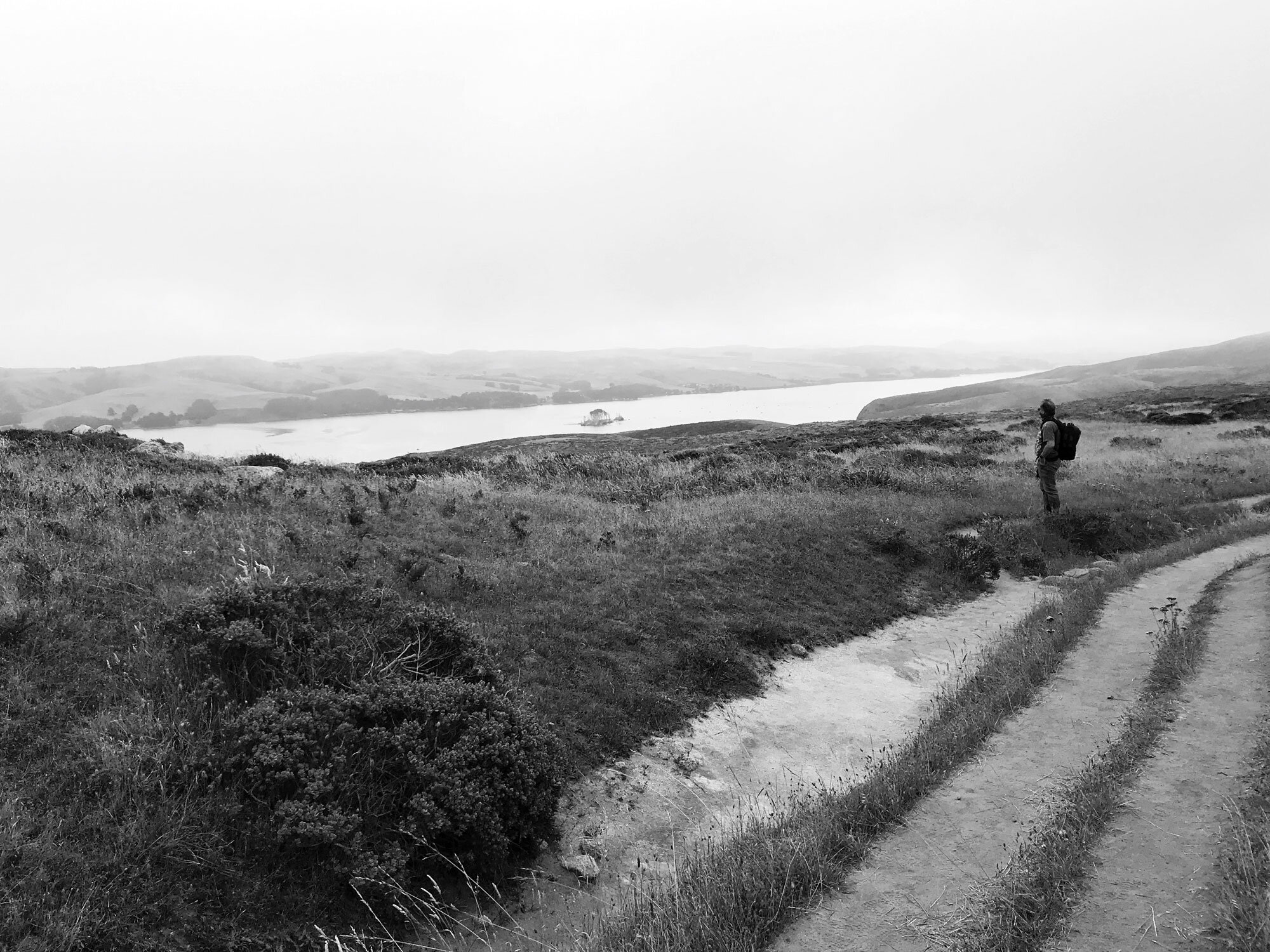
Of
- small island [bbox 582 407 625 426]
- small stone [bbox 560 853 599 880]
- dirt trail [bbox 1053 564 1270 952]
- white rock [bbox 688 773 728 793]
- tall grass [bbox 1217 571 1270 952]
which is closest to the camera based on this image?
tall grass [bbox 1217 571 1270 952]

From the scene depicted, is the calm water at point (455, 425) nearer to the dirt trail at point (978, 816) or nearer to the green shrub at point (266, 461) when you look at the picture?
the green shrub at point (266, 461)

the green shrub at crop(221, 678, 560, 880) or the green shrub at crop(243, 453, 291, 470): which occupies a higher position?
the green shrub at crop(243, 453, 291, 470)

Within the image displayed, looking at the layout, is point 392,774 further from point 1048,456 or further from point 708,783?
point 1048,456

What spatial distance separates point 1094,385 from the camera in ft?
344

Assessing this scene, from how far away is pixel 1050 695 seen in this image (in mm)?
8094

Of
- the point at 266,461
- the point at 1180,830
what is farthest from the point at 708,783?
the point at 266,461

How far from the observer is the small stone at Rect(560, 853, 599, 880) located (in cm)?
580

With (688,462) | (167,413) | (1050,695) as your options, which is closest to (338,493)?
(1050,695)

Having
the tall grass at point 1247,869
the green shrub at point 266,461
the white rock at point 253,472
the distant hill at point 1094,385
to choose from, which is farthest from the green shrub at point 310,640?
the distant hill at point 1094,385

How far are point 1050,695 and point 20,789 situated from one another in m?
9.96

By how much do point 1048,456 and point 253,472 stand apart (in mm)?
20772

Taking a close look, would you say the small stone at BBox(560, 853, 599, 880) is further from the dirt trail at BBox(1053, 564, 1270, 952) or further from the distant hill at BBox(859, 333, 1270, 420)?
the distant hill at BBox(859, 333, 1270, 420)

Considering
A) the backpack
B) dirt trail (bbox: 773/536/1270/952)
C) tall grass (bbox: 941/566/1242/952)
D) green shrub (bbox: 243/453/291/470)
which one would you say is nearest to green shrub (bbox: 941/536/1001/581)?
the backpack

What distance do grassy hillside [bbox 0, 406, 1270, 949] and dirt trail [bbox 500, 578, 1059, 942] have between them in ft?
1.19
